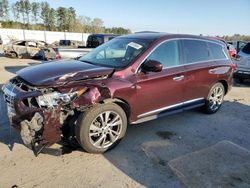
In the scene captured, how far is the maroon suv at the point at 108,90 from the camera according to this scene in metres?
3.72

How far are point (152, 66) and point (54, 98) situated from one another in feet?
5.53

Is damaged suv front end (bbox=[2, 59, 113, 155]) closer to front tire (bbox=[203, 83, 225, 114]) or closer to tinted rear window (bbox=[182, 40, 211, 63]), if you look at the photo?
tinted rear window (bbox=[182, 40, 211, 63])

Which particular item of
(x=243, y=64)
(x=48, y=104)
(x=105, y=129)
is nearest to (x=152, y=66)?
(x=105, y=129)

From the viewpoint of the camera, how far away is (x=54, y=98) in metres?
3.73

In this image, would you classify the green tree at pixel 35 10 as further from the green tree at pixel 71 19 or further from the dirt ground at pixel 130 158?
the dirt ground at pixel 130 158

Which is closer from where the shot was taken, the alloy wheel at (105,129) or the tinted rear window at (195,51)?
the alloy wheel at (105,129)

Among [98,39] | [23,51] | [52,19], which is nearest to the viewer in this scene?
[98,39]

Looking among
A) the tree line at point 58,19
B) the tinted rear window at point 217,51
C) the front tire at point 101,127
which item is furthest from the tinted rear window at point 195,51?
the tree line at point 58,19

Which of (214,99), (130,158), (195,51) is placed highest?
(195,51)

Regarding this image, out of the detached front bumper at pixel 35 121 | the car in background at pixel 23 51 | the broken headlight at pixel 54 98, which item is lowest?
the car in background at pixel 23 51

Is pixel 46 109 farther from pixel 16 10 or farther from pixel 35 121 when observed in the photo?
pixel 16 10

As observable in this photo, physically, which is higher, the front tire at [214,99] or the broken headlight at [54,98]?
the broken headlight at [54,98]

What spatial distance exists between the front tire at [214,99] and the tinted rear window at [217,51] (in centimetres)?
66

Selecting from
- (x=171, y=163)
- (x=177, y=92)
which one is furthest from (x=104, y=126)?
(x=177, y=92)
